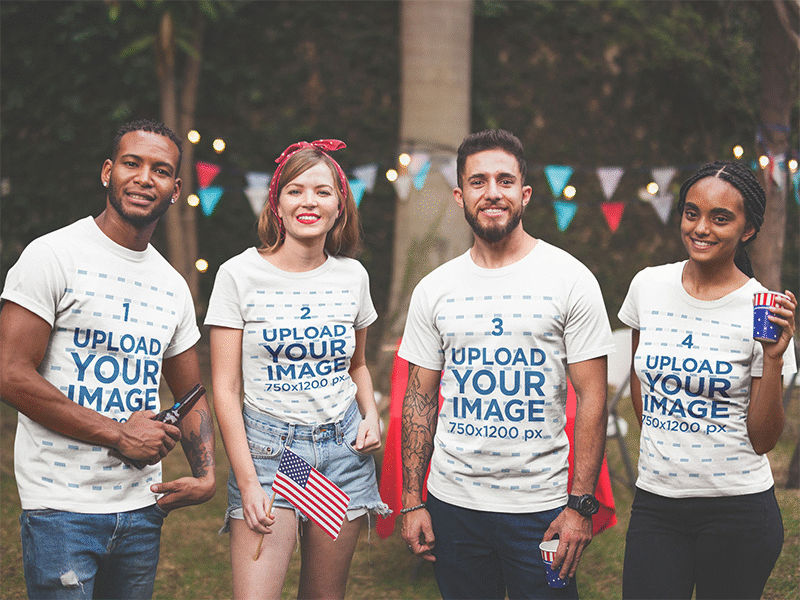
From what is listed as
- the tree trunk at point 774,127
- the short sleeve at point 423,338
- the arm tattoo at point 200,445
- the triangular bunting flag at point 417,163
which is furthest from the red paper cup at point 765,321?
the triangular bunting flag at point 417,163

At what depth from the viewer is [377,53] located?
8344 millimetres

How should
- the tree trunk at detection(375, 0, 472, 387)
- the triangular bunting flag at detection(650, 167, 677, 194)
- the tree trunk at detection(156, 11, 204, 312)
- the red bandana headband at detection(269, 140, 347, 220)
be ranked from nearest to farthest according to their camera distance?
1. the red bandana headband at detection(269, 140, 347, 220)
2. the triangular bunting flag at detection(650, 167, 677, 194)
3. the tree trunk at detection(375, 0, 472, 387)
4. the tree trunk at detection(156, 11, 204, 312)

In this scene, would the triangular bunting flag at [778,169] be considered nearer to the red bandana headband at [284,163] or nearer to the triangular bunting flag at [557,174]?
the triangular bunting flag at [557,174]

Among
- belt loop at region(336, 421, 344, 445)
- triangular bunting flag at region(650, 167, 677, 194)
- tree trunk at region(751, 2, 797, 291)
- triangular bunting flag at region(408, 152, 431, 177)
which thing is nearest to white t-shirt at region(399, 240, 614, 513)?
belt loop at region(336, 421, 344, 445)

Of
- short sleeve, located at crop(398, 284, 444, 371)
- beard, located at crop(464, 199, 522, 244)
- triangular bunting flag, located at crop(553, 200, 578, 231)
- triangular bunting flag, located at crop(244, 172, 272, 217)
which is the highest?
triangular bunting flag, located at crop(244, 172, 272, 217)

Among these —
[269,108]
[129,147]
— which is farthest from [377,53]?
[129,147]

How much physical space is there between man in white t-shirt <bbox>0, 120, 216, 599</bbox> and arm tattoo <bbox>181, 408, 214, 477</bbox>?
0.26 ft

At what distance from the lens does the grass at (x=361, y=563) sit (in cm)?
376

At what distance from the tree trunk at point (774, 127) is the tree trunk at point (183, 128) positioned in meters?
4.69

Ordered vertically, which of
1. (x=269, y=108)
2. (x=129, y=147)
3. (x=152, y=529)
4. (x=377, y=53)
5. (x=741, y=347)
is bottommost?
(x=152, y=529)

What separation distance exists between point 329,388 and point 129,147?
0.94 metres

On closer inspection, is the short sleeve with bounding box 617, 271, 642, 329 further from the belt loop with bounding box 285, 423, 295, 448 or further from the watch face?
the belt loop with bounding box 285, 423, 295, 448

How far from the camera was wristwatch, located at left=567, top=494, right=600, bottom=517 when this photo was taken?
222 centimetres

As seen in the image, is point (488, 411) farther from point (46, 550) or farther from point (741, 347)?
point (46, 550)
